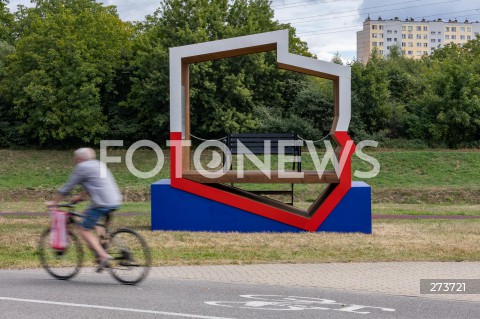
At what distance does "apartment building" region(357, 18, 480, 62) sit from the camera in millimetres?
166375

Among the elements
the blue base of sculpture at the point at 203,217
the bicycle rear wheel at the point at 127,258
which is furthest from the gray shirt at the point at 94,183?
the blue base of sculpture at the point at 203,217

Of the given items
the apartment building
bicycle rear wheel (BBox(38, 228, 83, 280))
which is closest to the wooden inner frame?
bicycle rear wheel (BBox(38, 228, 83, 280))

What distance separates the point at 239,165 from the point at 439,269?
778 cm

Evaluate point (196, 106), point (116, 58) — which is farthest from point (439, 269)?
point (116, 58)

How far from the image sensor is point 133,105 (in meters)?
46.7

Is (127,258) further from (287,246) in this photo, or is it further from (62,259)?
(287,246)

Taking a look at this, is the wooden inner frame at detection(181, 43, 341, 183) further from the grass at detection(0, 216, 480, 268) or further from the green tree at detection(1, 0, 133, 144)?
the green tree at detection(1, 0, 133, 144)

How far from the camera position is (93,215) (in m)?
10.1

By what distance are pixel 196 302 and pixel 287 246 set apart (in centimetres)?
543

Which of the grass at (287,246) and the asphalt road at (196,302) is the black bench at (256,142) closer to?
the grass at (287,246)

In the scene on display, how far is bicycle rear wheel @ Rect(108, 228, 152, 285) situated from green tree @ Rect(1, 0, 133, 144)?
114 feet

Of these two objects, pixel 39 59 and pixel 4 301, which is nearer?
pixel 4 301

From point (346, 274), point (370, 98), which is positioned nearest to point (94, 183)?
point (346, 274)

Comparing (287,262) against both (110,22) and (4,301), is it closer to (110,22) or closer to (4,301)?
(4,301)
